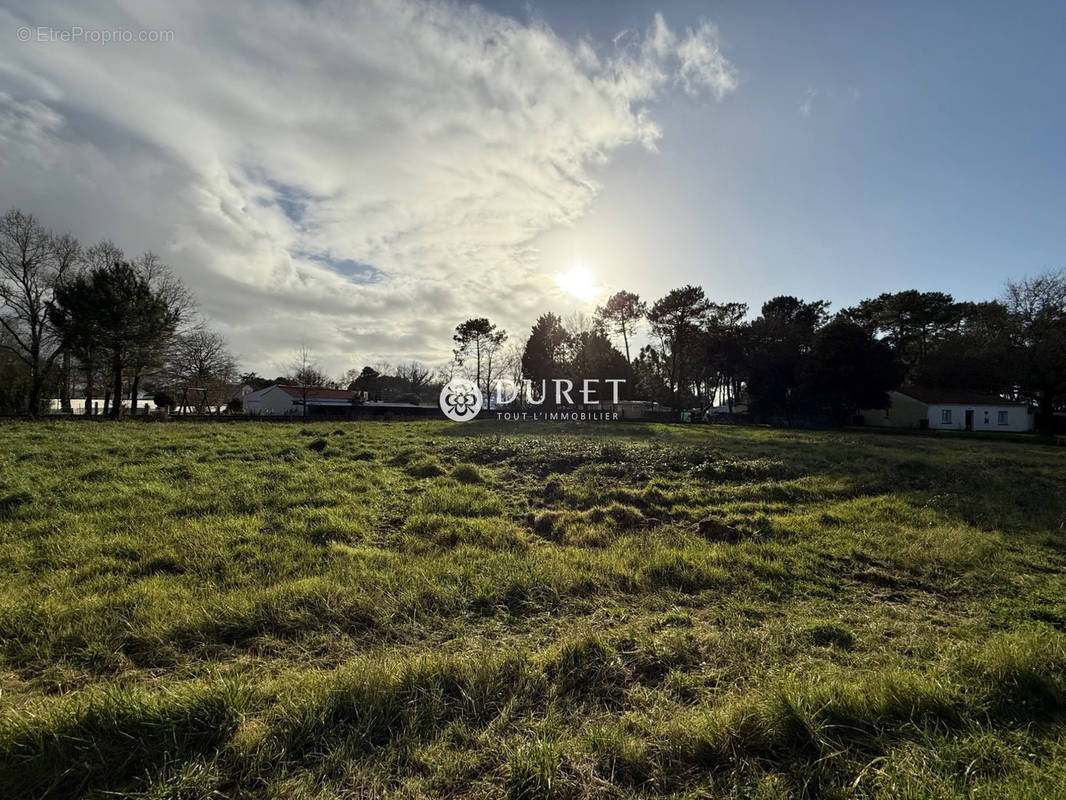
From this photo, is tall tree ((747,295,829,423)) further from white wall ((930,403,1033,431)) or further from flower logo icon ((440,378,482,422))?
flower logo icon ((440,378,482,422))

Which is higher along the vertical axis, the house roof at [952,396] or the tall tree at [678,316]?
the tall tree at [678,316]

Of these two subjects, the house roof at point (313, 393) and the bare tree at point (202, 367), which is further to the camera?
the house roof at point (313, 393)

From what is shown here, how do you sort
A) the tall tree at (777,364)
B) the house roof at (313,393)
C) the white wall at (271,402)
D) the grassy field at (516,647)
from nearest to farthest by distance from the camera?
1. the grassy field at (516,647)
2. the tall tree at (777,364)
3. the house roof at (313,393)
4. the white wall at (271,402)

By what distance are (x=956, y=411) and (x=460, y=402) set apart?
4317cm

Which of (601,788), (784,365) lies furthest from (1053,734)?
(784,365)

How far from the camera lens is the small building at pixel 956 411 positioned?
36750 mm

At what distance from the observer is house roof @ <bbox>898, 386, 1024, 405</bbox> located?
121ft

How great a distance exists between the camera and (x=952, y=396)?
123 ft

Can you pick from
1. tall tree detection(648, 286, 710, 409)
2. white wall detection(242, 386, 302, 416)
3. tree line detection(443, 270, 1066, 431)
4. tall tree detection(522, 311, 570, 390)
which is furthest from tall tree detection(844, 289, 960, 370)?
white wall detection(242, 386, 302, 416)

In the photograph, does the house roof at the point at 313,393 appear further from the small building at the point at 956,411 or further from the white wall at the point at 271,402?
the small building at the point at 956,411

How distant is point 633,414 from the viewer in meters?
47.8

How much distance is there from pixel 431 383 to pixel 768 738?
240 ft

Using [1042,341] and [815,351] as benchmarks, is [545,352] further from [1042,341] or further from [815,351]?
[1042,341]

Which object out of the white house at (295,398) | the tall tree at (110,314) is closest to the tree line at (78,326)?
the tall tree at (110,314)
